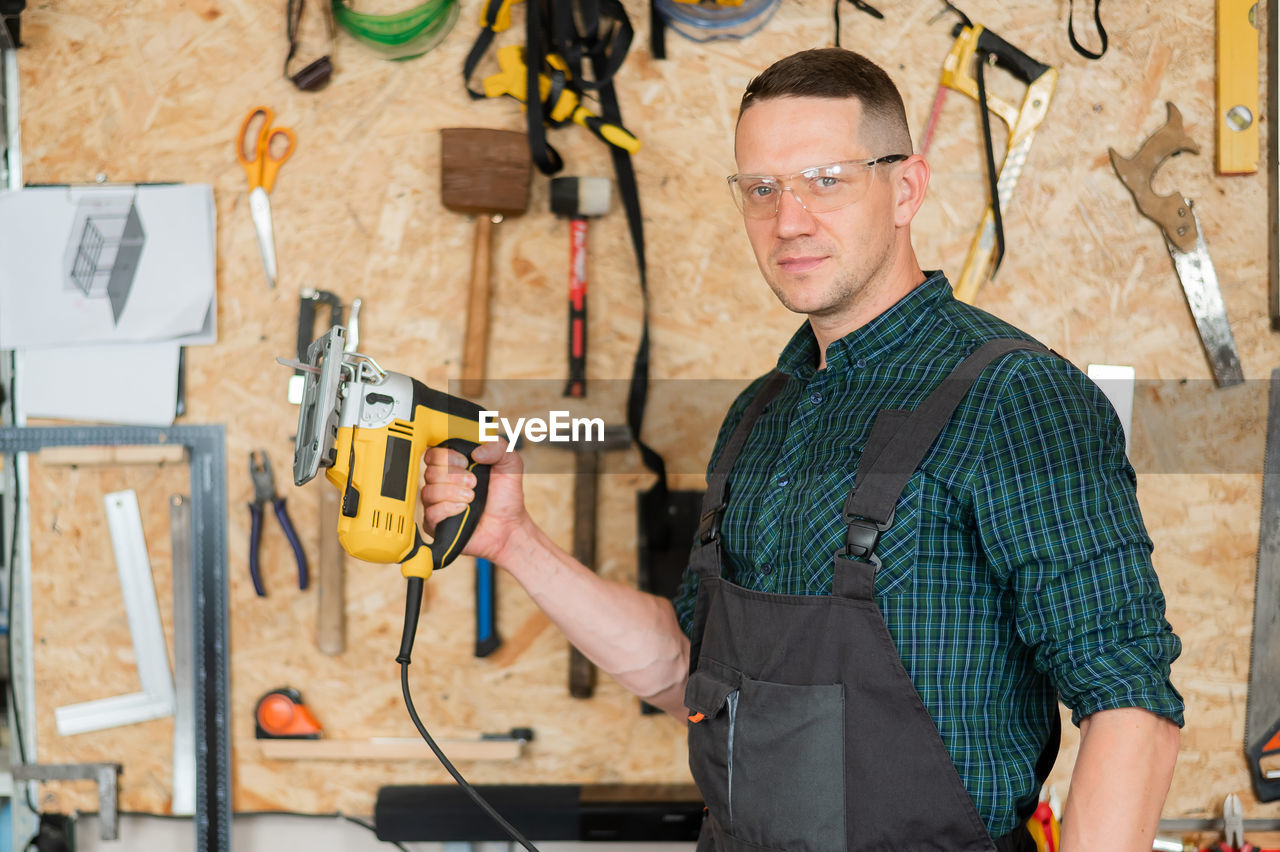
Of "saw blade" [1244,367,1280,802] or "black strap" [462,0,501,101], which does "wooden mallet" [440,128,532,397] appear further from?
"saw blade" [1244,367,1280,802]

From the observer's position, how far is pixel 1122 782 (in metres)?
0.88

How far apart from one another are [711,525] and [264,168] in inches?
48.9

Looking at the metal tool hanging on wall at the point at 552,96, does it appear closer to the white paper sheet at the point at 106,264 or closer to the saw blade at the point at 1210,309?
the white paper sheet at the point at 106,264

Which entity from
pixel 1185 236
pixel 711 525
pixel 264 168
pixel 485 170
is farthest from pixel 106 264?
pixel 1185 236

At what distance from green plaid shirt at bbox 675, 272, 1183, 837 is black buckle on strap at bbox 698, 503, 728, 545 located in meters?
0.07

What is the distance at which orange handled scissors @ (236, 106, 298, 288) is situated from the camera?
1877 mm

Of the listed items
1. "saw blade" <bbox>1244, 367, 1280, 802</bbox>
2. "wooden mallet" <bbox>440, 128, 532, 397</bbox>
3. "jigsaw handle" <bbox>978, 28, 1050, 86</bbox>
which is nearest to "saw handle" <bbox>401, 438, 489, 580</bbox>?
"wooden mallet" <bbox>440, 128, 532, 397</bbox>

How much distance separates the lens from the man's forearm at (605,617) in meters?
1.33

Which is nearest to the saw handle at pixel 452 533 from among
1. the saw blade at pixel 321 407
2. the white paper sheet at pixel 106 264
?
the saw blade at pixel 321 407

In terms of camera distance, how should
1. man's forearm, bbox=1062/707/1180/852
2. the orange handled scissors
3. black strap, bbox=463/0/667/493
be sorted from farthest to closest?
the orange handled scissors, black strap, bbox=463/0/667/493, man's forearm, bbox=1062/707/1180/852

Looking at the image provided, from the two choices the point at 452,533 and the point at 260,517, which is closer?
the point at 452,533

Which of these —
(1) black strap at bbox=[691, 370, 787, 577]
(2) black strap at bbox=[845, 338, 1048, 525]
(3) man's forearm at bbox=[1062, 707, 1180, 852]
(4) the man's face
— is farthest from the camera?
(1) black strap at bbox=[691, 370, 787, 577]

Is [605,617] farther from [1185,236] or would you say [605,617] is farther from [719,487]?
[1185,236]

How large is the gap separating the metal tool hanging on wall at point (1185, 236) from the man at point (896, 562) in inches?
35.6
